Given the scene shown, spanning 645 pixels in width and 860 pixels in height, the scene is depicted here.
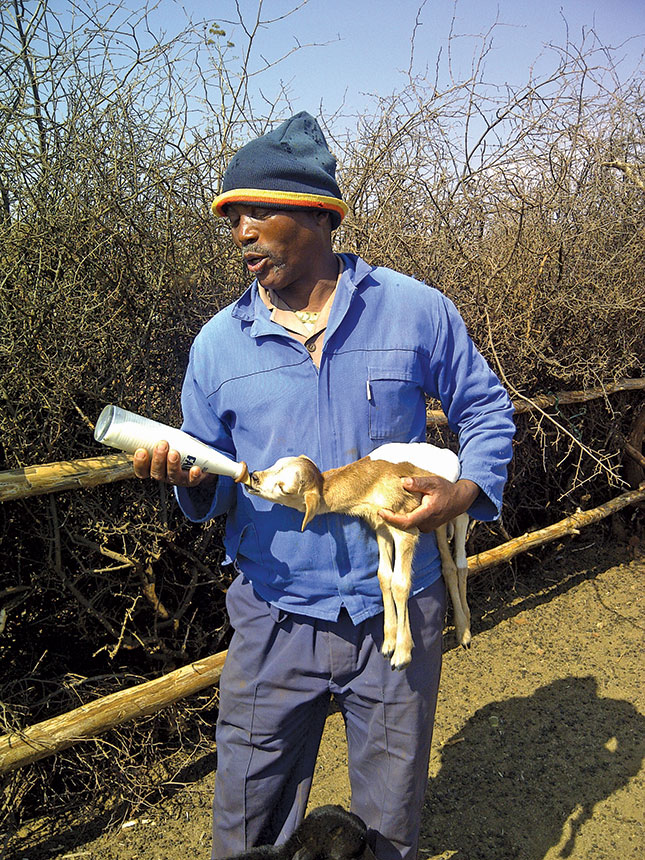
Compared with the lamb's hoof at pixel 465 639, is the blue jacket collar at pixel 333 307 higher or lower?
higher

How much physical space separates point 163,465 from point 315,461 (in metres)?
0.42

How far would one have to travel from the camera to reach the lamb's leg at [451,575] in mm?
2145

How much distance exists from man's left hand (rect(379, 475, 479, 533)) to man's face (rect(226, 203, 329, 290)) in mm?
669

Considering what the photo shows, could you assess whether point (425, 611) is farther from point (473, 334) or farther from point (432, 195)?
point (432, 195)

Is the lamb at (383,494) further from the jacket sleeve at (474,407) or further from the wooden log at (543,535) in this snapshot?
the wooden log at (543,535)

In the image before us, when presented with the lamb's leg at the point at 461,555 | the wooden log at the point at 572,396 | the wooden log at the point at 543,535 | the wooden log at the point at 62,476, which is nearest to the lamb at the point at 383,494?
the lamb's leg at the point at 461,555

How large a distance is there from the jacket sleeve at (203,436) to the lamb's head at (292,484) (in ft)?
0.85

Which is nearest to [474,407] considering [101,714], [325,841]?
[325,841]

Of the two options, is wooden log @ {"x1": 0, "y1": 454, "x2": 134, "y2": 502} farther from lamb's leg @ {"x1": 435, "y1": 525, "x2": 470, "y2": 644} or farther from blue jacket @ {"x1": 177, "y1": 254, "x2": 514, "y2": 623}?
lamb's leg @ {"x1": 435, "y1": 525, "x2": 470, "y2": 644}

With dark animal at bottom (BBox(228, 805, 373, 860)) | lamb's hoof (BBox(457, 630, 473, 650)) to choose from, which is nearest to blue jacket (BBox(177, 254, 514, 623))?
lamb's hoof (BBox(457, 630, 473, 650))

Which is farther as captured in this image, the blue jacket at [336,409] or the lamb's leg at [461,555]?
the lamb's leg at [461,555]

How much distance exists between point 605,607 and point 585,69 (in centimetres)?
425

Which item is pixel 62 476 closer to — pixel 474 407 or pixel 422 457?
pixel 422 457

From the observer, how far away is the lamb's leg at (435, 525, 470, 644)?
7.04 feet
